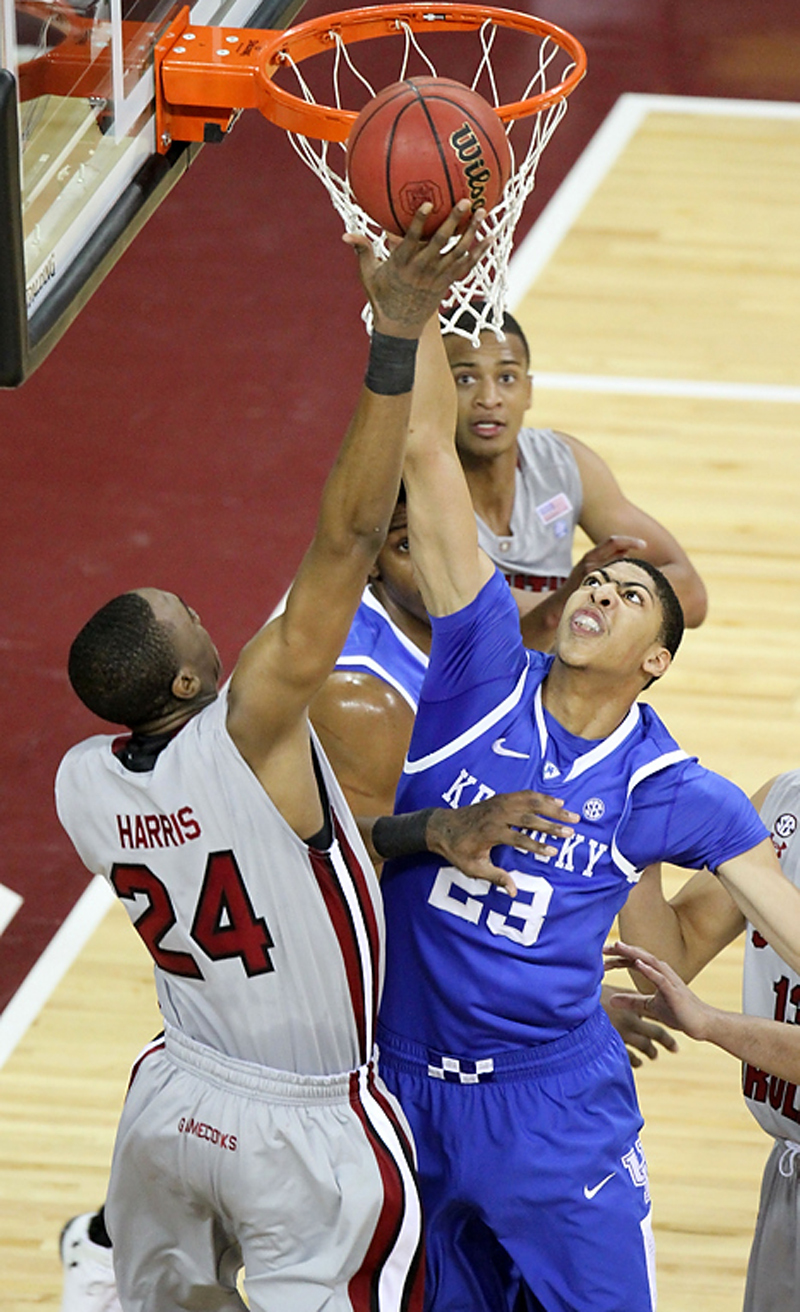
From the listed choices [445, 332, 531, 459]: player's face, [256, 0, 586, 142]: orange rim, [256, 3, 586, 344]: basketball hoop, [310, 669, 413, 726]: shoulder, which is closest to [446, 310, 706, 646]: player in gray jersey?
[445, 332, 531, 459]: player's face

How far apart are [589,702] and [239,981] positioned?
805mm

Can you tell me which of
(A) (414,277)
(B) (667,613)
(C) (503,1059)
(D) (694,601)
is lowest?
(D) (694,601)

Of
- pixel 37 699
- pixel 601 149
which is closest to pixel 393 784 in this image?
pixel 37 699

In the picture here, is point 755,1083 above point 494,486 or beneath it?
beneath

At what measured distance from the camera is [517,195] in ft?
12.2

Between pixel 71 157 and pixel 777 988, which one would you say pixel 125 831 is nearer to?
pixel 777 988

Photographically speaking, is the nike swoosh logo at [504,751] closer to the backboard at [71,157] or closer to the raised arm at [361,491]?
the raised arm at [361,491]

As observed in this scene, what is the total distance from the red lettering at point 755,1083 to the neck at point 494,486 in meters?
1.83

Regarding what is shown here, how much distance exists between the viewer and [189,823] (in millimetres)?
3148

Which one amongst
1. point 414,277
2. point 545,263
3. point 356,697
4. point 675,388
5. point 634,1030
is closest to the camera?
point 414,277

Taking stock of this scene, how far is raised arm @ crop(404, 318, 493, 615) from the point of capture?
11.5ft

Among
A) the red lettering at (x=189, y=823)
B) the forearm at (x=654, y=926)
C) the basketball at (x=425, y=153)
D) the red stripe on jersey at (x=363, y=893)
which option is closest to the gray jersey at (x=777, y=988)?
the forearm at (x=654, y=926)

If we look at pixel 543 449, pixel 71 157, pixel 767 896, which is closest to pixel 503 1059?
pixel 767 896

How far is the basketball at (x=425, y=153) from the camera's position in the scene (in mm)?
3176
